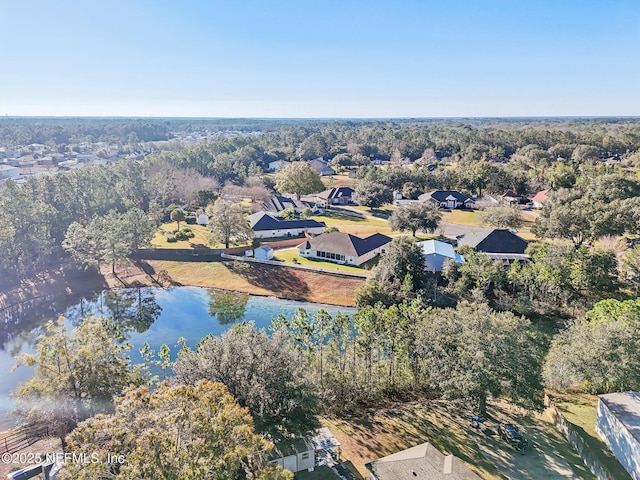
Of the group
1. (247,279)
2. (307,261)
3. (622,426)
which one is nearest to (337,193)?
(307,261)

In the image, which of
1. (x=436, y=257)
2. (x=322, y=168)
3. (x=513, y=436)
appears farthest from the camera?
(x=322, y=168)

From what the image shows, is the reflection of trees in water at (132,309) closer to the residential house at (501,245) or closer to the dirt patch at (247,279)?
the dirt patch at (247,279)

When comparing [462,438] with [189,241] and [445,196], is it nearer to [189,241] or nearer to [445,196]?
[189,241]

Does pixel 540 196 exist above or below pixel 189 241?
above

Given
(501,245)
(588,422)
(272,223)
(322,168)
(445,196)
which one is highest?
(322,168)

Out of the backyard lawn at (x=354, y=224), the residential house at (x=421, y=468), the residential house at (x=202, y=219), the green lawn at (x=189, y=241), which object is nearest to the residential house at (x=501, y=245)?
the backyard lawn at (x=354, y=224)

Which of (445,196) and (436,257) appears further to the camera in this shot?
(445,196)

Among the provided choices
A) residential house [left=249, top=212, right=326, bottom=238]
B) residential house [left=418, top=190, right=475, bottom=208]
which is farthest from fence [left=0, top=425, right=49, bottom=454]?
residential house [left=418, top=190, right=475, bottom=208]
